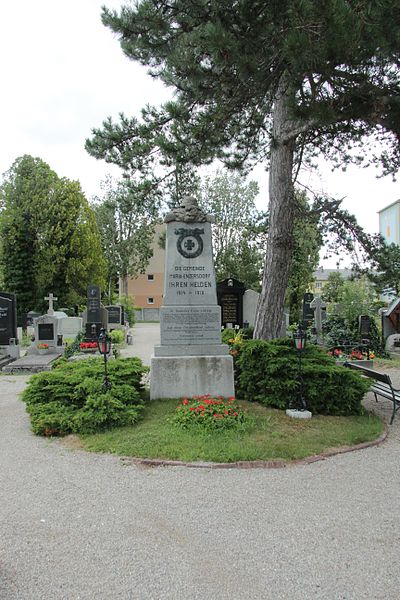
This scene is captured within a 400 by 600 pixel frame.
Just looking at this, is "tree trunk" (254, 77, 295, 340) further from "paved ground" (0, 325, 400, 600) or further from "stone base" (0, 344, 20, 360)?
"stone base" (0, 344, 20, 360)

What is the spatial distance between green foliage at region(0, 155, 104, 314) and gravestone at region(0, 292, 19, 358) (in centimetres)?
1797

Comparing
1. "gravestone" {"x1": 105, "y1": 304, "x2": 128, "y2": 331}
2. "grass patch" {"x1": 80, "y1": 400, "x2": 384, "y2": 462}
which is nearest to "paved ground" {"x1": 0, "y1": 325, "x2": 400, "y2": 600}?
"grass patch" {"x1": 80, "y1": 400, "x2": 384, "y2": 462}

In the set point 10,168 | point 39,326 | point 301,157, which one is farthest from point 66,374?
point 10,168

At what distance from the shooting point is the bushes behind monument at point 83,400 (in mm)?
6125

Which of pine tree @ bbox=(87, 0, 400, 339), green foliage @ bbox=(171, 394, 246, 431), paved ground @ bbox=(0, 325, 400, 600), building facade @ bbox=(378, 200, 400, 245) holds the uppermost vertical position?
building facade @ bbox=(378, 200, 400, 245)

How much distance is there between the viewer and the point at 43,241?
111 feet

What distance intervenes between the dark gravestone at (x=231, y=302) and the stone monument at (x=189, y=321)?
11036mm

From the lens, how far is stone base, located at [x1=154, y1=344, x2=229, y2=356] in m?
7.48

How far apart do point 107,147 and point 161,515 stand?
298 inches

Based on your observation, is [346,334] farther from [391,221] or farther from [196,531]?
[391,221]

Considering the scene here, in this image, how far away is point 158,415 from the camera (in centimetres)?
656

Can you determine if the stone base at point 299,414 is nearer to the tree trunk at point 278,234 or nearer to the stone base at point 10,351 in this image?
the tree trunk at point 278,234

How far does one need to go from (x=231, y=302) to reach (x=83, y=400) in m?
13.0

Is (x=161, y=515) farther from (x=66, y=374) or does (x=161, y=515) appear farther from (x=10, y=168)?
(x=10, y=168)
